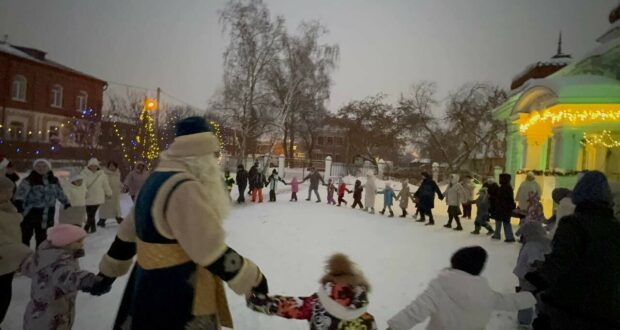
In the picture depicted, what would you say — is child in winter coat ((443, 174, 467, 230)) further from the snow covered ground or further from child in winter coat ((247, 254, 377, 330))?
child in winter coat ((247, 254, 377, 330))

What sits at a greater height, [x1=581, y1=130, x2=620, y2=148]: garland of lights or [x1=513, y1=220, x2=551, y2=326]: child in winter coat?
A: [x1=581, y1=130, x2=620, y2=148]: garland of lights

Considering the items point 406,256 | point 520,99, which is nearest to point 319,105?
point 520,99

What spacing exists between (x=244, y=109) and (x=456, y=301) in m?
23.7

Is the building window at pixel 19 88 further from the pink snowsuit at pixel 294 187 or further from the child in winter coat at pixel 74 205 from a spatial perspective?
the child in winter coat at pixel 74 205

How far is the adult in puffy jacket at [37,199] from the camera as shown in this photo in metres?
6.80

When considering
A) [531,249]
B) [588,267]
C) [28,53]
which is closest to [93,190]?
[531,249]

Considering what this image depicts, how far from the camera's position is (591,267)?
9.12 feet

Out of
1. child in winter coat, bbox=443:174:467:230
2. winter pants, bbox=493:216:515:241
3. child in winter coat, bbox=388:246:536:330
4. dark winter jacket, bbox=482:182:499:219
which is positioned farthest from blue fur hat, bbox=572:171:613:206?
child in winter coat, bbox=443:174:467:230

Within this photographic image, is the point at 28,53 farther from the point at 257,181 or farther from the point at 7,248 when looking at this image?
the point at 7,248

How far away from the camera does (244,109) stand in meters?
25.8

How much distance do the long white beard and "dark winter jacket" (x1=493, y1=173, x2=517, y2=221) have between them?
9742 millimetres

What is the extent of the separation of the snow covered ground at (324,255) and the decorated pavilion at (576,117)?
162 inches

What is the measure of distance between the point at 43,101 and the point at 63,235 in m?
41.4

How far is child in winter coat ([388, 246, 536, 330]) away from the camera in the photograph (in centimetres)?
315
